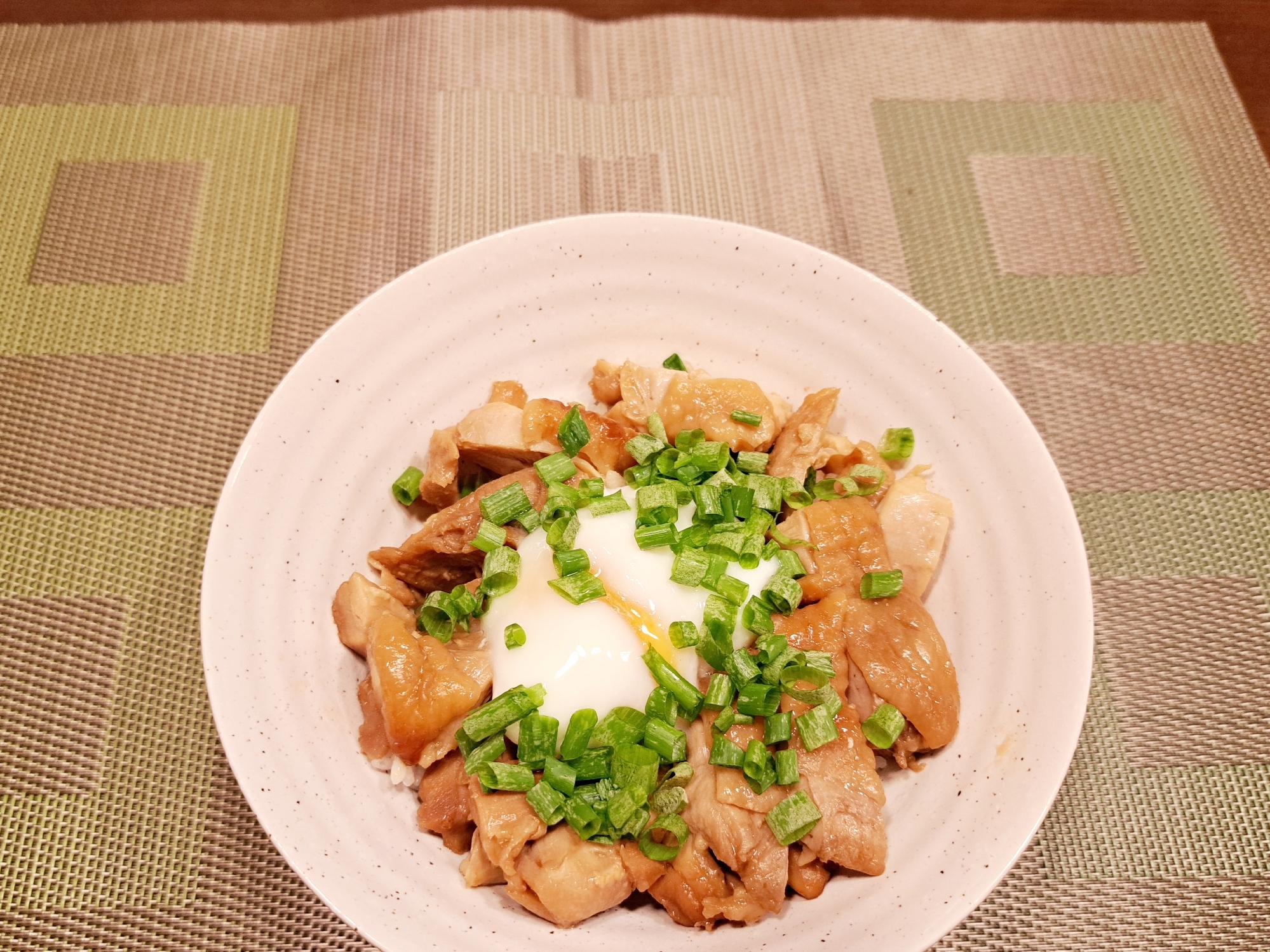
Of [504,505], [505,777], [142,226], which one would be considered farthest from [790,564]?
[142,226]

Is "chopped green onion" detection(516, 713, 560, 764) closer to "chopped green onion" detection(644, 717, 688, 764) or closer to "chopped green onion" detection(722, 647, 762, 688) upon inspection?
"chopped green onion" detection(644, 717, 688, 764)

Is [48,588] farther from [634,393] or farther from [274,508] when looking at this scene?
[634,393]

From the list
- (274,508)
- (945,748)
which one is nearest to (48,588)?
(274,508)

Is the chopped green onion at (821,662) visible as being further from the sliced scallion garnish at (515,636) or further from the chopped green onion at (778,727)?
the sliced scallion garnish at (515,636)

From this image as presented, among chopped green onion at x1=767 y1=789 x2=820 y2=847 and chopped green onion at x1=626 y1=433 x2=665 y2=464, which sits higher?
chopped green onion at x1=626 y1=433 x2=665 y2=464

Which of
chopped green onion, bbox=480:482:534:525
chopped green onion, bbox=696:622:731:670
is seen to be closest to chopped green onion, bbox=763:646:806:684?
chopped green onion, bbox=696:622:731:670

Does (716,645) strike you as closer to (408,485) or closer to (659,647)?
(659,647)

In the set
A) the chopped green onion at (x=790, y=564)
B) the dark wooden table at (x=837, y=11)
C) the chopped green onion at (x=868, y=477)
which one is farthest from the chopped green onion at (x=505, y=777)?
the dark wooden table at (x=837, y=11)
